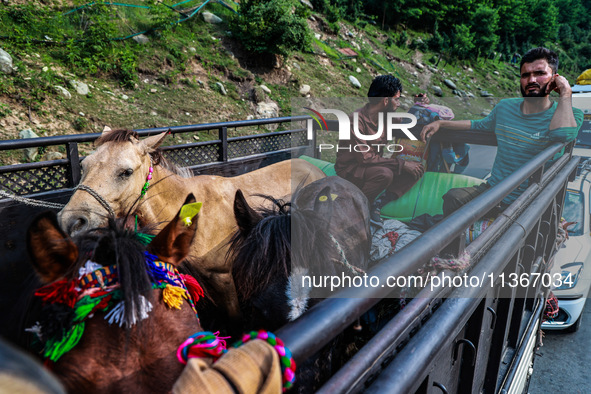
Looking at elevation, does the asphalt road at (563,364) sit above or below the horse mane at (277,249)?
below

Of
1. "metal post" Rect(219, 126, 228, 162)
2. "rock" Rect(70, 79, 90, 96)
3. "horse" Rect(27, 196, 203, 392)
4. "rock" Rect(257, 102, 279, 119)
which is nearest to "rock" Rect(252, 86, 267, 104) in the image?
"rock" Rect(257, 102, 279, 119)

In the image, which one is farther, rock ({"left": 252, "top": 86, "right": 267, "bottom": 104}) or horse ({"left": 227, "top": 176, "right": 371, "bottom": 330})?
rock ({"left": 252, "top": 86, "right": 267, "bottom": 104})

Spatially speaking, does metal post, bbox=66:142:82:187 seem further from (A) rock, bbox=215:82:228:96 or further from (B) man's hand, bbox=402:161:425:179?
(A) rock, bbox=215:82:228:96

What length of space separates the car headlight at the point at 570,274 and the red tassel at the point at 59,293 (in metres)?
4.98

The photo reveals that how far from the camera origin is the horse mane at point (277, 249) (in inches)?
73.9

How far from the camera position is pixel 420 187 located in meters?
3.71

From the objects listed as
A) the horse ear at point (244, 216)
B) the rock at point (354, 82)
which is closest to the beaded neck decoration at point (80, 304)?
the horse ear at point (244, 216)

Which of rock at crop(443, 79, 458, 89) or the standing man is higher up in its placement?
rock at crop(443, 79, 458, 89)

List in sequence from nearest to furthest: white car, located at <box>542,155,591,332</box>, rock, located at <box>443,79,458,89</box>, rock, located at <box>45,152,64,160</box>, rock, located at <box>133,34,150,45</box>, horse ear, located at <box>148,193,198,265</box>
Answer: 1. horse ear, located at <box>148,193,198,265</box>
2. white car, located at <box>542,155,591,332</box>
3. rock, located at <box>45,152,64,160</box>
4. rock, located at <box>133,34,150,45</box>
5. rock, located at <box>443,79,458,89</box>

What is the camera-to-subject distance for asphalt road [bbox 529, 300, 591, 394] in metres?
3.59

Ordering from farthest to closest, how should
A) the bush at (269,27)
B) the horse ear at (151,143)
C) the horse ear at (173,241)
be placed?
the bush at (269,27) → the horse ear at (151,143) → the horse ear at (173,241)

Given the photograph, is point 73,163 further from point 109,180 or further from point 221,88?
point 221,88

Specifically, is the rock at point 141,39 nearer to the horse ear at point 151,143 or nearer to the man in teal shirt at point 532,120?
the horse ear at point 151,143

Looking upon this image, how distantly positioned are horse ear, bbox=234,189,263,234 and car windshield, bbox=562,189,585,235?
15.2 ft
